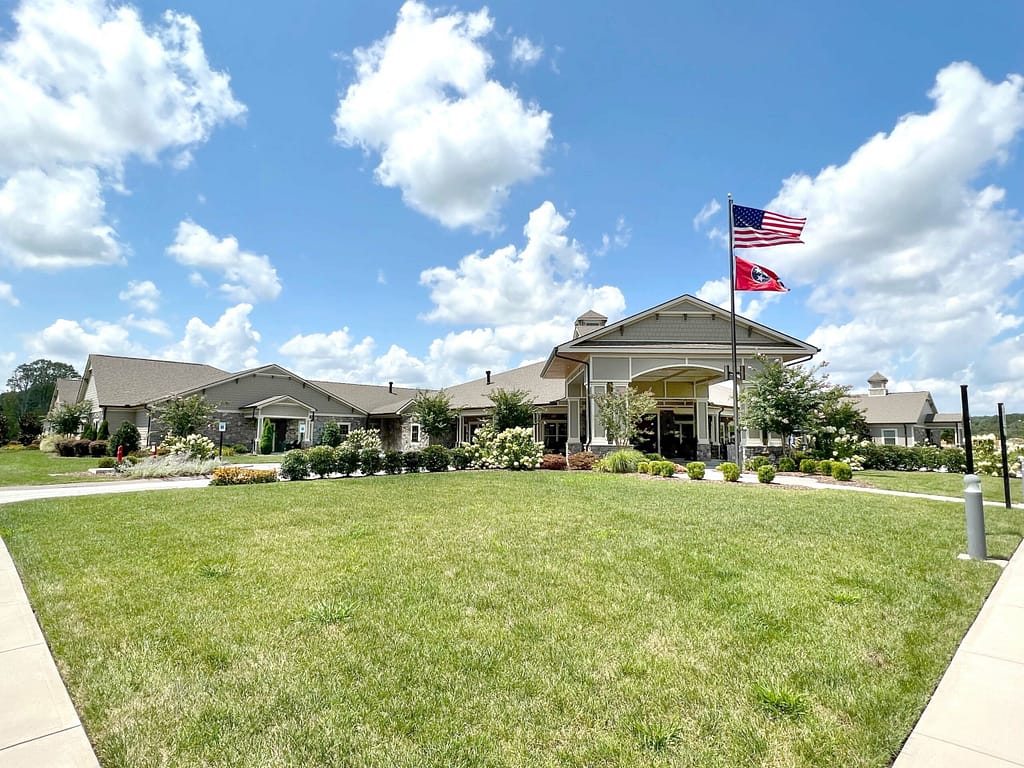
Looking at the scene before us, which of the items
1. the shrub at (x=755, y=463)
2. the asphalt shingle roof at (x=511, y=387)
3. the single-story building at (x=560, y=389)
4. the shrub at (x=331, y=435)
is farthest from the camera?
the shrub at (x=331, y=435)

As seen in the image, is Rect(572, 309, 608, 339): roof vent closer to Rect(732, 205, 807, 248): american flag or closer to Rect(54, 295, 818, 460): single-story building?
Rect(54, 295, 818, 460): single-story building

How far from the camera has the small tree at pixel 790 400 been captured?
18219 millimetres

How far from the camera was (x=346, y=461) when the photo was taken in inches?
663

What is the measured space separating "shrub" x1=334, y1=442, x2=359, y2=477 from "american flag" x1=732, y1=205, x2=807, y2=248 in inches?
593

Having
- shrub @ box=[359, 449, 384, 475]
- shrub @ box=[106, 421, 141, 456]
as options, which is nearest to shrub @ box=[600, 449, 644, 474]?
shrub @ box=[359, 449, 384, 475]

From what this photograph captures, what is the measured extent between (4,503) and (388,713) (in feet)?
41.4

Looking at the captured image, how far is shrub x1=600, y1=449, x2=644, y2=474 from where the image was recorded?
58.2 feet

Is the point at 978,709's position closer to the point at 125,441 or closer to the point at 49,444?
the point at 125,441

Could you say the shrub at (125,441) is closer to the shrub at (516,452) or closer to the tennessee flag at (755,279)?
the shrub at (516,452)

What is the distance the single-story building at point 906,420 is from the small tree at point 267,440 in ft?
143

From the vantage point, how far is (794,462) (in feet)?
62.2

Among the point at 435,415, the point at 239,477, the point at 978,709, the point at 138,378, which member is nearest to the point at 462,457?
the point at 239,477

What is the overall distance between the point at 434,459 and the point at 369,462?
7.71ft

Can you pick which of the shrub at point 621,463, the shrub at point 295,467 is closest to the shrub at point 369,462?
the shrub at point 295,467
